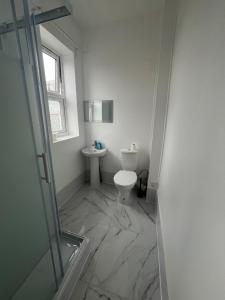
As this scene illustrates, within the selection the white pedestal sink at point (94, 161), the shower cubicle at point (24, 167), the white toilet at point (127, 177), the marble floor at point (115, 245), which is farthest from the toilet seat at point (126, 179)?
the shower cubicle at point (24, 167)

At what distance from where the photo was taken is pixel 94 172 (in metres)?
2.49

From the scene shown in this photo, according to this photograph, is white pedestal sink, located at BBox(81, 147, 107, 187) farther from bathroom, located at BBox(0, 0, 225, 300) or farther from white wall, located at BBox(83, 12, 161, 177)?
white wall, located at BBox(83, 12, 161, 177)

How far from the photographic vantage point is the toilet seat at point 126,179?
72.8 inches

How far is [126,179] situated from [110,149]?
0.79 metres

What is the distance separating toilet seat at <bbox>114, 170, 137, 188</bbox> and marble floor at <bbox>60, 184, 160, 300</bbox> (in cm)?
42

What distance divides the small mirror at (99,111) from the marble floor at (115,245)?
4.44 feet

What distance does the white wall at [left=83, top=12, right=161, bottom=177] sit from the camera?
204 cm

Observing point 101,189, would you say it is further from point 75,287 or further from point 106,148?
point 75,287

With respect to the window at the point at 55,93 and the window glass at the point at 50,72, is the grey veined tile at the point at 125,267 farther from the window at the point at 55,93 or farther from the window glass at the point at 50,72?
the window glass at the point at 50,72

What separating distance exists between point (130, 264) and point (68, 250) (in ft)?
1.95

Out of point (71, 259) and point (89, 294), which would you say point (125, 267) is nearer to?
point (89, 294)

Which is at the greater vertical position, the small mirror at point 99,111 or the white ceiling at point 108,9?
the white ceiling at point 108,9

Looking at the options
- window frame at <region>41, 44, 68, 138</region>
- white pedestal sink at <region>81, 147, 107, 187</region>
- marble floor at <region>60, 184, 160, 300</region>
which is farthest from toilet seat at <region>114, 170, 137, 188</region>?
window frame at <region>41, 44, 68, 138</region>

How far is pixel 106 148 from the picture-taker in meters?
2.59
